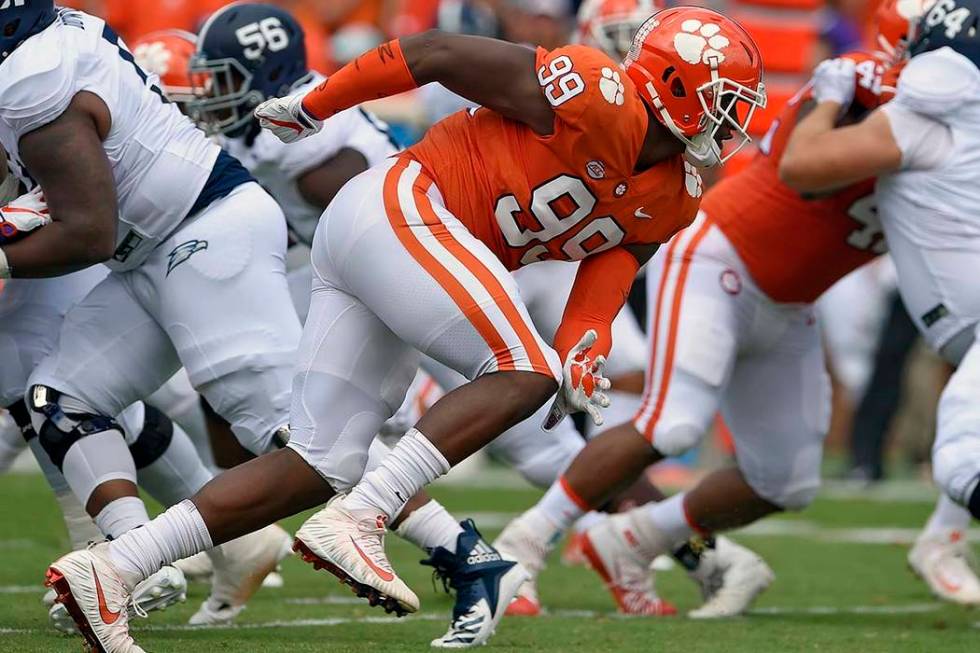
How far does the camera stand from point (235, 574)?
500 centimetres

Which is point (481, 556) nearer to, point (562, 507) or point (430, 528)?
point (430, 528)

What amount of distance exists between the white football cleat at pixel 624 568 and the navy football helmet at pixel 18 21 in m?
2.62

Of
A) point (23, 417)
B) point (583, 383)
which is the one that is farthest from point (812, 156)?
point (23, 417)

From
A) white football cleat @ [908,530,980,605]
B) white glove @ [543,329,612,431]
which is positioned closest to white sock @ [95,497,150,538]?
white glove @ [543,329,612,431]

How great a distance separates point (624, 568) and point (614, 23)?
262 centimetres

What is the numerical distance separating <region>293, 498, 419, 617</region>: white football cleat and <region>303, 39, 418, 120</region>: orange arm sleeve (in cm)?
100

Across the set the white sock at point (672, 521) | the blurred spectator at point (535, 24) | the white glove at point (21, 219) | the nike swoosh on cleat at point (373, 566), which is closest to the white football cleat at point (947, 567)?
the white sock at point (672, 521)

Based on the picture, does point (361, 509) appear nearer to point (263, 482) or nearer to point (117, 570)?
point (263, 482)

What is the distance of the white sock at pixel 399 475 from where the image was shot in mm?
3998

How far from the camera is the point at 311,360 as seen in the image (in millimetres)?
4215

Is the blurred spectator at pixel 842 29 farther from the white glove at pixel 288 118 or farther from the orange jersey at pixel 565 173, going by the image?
the white glove at pixel 288 118

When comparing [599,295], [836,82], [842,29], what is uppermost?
[836,82]

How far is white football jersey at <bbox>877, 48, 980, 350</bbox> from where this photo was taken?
5.14m

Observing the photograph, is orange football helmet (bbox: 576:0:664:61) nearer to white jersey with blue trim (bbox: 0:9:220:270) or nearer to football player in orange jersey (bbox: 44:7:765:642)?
white jersey with blue trim (bbox: 0:9:220:270)
